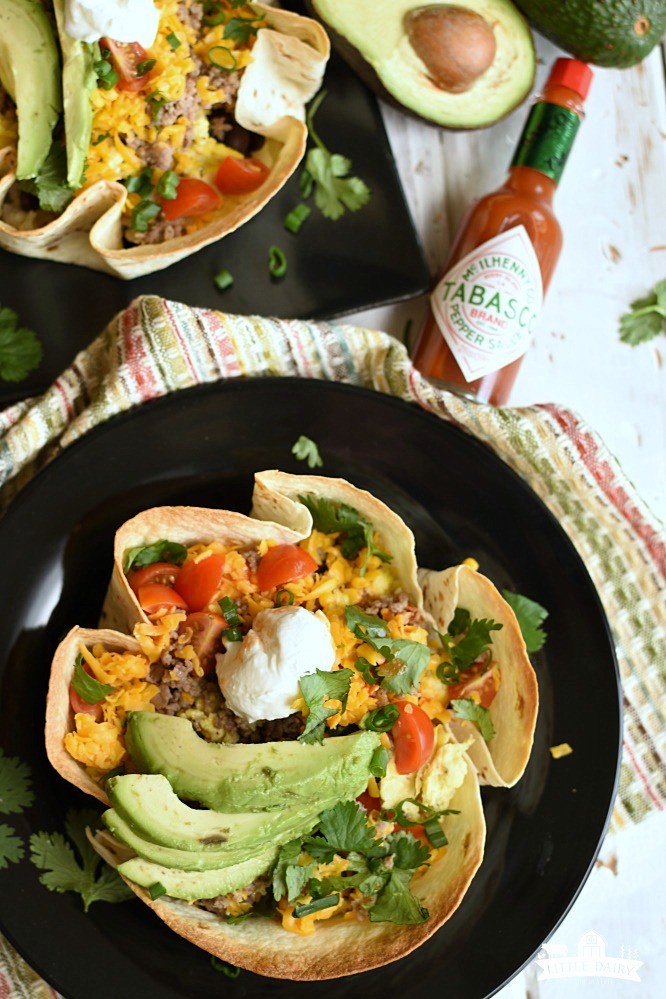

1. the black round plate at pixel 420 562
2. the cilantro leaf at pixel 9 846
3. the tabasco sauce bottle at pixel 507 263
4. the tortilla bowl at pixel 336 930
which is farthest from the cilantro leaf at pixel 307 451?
the cilantro leaf at pixel 9 846

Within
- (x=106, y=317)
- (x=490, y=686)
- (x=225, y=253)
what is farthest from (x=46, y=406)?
(x=490, y=686)

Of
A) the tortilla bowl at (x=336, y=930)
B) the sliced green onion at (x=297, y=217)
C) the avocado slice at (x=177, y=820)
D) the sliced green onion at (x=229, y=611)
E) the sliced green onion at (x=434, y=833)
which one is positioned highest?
the sliced green onion at (x=297, y=217)

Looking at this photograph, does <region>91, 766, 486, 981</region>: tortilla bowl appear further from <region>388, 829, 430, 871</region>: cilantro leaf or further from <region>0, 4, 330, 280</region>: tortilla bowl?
<region>0, 4, 330, 280</region>: tortilla bowl

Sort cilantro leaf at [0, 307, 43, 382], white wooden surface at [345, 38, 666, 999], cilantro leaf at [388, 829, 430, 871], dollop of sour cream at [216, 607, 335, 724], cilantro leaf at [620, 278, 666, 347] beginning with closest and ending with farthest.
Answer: dollop of sour cream at [216, 607, 335, 724] < cilantro leaf at [388, 829, 430, 871] < cilantro leaf at [0, 307, 43, 382] < white wooden surface at [345, 38, 666, 999] < cilantro leaf at [620, 278, 666, 347]

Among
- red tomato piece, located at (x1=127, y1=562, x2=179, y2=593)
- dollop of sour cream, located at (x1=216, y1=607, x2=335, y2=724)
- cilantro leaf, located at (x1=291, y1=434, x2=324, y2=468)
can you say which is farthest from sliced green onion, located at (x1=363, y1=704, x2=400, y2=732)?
cilantro leaf, located at (x1=291, y1=434, x2=324, y2=468)

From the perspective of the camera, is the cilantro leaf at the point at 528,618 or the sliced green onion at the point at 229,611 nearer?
the sliced green onion at the point at 229,611

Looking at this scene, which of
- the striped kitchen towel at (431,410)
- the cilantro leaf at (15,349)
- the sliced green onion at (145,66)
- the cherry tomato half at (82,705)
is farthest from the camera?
the cilantro leaf at (15,349)

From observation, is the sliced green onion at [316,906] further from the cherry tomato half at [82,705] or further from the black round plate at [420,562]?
the cherry tomato half at [82,705]
